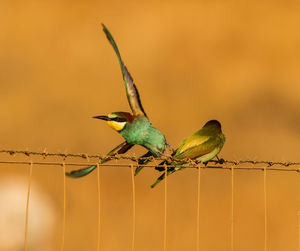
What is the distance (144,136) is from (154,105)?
7.61 m

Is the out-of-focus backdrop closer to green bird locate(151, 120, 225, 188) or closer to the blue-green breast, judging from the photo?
green bird locate(151, 120, 225, 188)

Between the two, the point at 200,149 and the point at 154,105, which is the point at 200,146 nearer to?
the point at 200,149

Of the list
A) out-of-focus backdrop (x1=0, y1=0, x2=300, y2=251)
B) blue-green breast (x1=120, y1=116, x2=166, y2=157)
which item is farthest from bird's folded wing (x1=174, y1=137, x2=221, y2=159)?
out-of-focus backdrop (x1=0, y1=0, x2=300, y2=251)

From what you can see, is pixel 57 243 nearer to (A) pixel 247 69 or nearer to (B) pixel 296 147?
(B) pixel 296 147

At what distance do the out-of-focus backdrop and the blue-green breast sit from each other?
3.04 meters

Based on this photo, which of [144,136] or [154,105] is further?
[154,105]

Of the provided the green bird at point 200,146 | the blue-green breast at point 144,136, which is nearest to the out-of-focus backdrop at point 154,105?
the green bird at point 200,146

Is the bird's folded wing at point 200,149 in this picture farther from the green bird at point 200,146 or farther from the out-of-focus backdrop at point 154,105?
the out-of-focus backdrop at point 154,105

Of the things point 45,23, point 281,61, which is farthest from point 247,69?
point 45,23

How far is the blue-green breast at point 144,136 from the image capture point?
500cm

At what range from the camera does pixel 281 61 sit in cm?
1382

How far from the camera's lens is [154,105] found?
41.3 ft

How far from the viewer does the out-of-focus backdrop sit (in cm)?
840

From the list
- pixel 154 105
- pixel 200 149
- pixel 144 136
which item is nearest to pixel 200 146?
pixel 200 149
